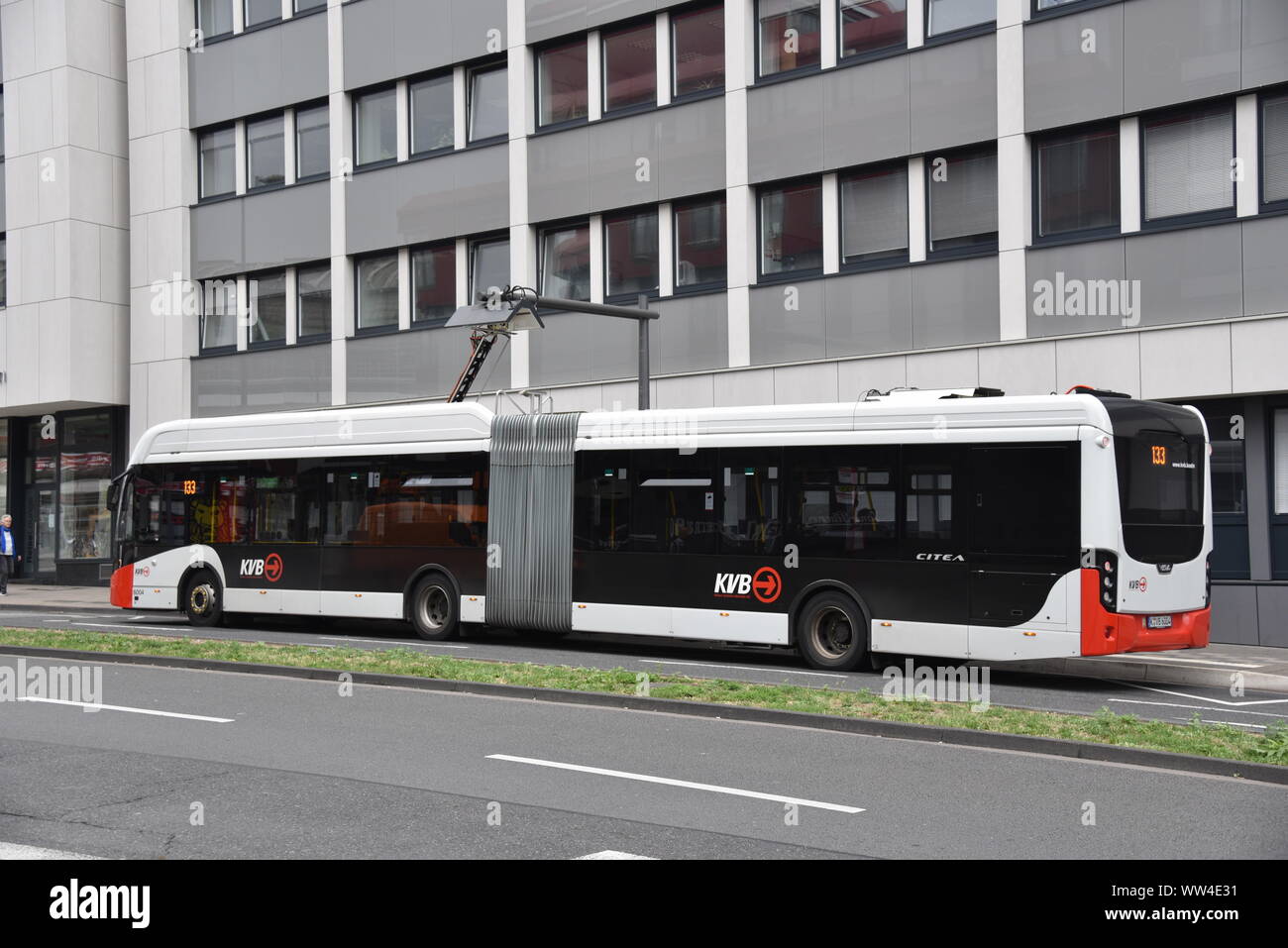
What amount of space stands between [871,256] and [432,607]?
9.04 metres

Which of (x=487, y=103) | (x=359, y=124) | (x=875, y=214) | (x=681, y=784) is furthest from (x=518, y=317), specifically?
(x=681, y=784)

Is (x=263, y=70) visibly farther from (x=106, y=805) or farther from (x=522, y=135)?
(x=106, y=805)

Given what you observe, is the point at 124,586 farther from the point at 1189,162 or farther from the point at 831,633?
the point at 1189,162

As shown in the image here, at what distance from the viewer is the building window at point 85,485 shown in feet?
116

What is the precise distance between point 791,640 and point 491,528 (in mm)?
4844

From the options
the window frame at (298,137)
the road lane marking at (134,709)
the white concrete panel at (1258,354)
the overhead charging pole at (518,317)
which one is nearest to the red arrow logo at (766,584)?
the overhead charging pole at (518,317)

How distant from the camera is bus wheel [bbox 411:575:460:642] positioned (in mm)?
19328

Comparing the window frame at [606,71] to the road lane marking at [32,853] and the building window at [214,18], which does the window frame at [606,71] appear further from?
the road lane marking at [32,853]

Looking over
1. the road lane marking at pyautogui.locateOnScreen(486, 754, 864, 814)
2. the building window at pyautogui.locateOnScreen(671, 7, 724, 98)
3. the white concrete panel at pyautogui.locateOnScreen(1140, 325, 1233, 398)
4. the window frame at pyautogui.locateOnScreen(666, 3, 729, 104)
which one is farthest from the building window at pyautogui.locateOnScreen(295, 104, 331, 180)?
the road lane marking at pyautogui.locateOnScreen(486, 754, 864, 814)

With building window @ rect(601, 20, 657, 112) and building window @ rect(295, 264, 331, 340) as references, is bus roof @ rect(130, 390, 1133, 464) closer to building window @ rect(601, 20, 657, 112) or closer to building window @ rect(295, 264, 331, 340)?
building window @ rect(295, 264, 331, 340)

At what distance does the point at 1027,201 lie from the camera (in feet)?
68.1

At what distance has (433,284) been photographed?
94.2ft

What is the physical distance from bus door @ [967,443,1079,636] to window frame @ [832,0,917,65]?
995 cm
